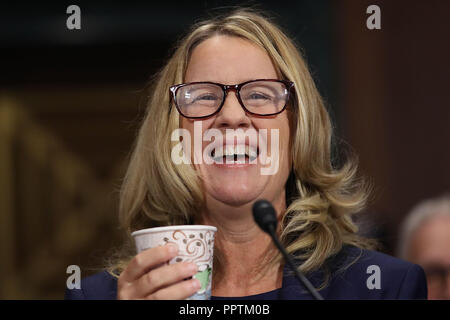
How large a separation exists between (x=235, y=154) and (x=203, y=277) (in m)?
0.31

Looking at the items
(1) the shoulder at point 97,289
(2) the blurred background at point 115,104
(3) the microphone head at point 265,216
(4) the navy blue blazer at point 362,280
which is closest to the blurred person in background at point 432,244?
(2) the blurred background at point 115,104

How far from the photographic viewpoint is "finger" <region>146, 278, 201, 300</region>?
102 centimetres

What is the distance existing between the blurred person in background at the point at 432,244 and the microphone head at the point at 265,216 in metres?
1.05

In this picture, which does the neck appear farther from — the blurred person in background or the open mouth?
the blurred person in background

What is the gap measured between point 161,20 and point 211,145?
2327 mm

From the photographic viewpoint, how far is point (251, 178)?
1.31 m

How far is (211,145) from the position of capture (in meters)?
1.33

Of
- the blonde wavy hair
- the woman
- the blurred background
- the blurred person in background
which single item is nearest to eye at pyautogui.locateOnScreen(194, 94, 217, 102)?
the woman

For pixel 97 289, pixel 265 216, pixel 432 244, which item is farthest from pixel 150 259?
pixel 432 244

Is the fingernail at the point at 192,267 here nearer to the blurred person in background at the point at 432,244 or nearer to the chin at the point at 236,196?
the chin at the point at 236,196

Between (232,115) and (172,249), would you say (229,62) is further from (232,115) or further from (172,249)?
(172,249)
